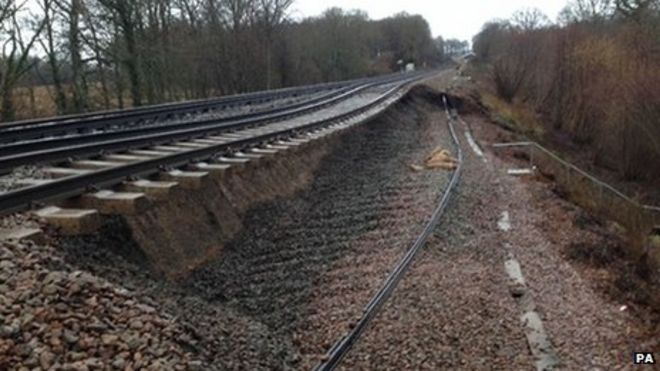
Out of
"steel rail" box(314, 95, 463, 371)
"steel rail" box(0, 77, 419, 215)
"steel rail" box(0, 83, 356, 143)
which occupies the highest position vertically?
"steel rail" box(0, 83, 356, 143)

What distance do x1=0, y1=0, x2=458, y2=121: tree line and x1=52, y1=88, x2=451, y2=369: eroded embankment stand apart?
17426mm

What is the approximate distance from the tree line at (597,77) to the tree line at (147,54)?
18.0 metres

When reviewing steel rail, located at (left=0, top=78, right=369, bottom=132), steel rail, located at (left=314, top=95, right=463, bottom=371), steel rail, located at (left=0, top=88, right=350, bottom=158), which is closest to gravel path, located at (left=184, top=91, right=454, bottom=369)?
steel rail, located at (left=314, top=95, right=463, bottom=371)

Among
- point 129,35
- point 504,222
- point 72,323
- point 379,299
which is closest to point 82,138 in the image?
point 379,299

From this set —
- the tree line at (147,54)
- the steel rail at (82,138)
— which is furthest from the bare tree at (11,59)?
the steel rail at (82,138)

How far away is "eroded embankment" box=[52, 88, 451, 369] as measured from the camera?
5.83 metres

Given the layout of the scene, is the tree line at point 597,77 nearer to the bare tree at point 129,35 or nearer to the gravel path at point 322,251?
the gravel path at point 322,251

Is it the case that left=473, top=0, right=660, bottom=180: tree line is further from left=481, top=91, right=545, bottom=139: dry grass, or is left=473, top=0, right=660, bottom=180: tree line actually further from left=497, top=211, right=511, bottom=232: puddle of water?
left=497, top=211, right=511, bottom=232: puddle of water

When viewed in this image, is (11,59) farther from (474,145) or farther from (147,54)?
(474,145)

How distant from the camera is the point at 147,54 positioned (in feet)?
105

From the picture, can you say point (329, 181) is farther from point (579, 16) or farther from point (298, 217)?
point (579, 16)

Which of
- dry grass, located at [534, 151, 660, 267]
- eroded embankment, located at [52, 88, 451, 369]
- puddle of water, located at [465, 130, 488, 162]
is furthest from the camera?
puddle of water, located at [465, 130, 488, 162]

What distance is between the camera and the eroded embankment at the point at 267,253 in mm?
5828

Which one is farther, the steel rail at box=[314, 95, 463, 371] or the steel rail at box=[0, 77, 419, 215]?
the steel rail at box=[0, 77, 419, 215]
